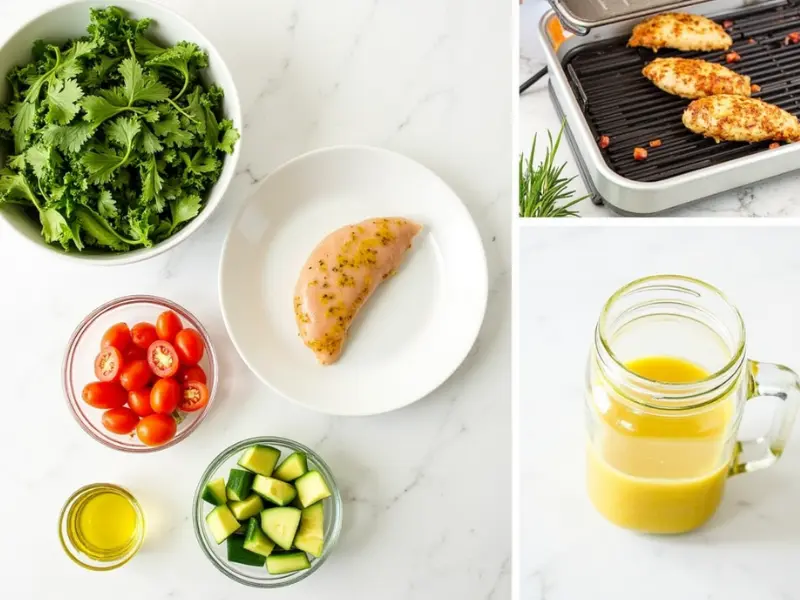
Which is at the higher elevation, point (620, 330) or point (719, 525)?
point (620, 330)

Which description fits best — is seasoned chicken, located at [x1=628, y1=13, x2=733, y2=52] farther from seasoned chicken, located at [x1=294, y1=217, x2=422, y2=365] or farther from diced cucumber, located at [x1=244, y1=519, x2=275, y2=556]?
diced cucumber, located at [x1=244, y1=519, x2=275, y2=556]

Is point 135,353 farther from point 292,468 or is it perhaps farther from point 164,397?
point 292,468

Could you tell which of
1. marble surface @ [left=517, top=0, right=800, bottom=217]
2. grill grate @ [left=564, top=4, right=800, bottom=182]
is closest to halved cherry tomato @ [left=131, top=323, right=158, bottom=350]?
marble surface @ [left=517, top=0, right=800, bottom=217]

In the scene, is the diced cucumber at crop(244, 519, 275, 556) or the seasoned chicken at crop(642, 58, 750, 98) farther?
the seasoned chicken at crop(642, 58, 750, 98)

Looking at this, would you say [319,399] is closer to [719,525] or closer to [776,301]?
[719,525]

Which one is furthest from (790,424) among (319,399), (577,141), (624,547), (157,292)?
(157,292)

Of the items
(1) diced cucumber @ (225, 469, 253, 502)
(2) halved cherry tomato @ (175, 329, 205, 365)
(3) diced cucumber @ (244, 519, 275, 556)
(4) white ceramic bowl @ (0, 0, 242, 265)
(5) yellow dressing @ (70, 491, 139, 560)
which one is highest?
(4) white ceramic bowl @ (0, 0, 242, 265)
